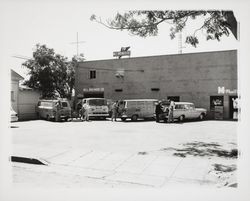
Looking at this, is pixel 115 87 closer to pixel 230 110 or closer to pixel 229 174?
pixel 230 110

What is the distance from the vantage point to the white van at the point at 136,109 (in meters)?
21.5

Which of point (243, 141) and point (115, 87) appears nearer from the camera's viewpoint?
point (243, 141)

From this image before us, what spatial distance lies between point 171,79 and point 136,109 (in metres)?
6.32

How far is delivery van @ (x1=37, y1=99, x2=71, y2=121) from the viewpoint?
70.8ft

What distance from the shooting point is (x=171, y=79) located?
2639 centimetres

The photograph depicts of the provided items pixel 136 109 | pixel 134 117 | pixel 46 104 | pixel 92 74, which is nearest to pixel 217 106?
pixel 136 109

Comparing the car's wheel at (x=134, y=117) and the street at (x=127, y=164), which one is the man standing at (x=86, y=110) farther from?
the street at (x=127, y=164)

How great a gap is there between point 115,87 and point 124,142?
59.6 ft

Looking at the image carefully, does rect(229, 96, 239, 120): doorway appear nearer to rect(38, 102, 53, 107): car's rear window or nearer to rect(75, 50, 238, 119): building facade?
rect(75, 50, 238, 119): building facade

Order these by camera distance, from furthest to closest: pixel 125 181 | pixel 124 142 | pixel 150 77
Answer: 1. pixel 150 77
2. pixel 124 142
3. pixel 125 181

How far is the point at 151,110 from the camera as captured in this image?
22234mm

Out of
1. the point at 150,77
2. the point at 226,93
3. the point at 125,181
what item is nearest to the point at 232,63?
the point at 226,93

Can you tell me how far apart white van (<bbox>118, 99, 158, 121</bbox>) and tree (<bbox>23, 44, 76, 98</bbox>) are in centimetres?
1230

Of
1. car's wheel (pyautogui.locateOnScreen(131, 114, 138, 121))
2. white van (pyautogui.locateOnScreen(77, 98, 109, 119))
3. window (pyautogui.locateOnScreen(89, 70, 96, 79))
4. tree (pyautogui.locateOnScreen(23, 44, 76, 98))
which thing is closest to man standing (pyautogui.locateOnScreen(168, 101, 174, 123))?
car's wheel (pyautogui.locateOnScreen(131, 114, 138, 121))
